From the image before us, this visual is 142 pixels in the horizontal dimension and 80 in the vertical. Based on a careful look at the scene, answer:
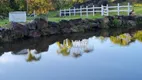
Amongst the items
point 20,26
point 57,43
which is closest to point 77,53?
point 57,43

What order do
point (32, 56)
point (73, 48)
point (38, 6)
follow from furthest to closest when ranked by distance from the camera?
1. point (38, 6)
2. point (73, 48)
3. point (32, 56)

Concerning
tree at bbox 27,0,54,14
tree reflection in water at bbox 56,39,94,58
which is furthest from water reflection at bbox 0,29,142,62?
tree at bbox 27,0,54,14

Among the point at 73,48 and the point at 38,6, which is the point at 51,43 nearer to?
the point at 73,48

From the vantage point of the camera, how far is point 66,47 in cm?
2125

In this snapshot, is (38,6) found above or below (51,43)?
above

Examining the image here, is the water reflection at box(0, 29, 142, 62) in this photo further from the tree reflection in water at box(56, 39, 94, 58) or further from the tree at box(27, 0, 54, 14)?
the tree at box(27, 0, 54, 14)

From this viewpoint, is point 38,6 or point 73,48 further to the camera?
point 38,6

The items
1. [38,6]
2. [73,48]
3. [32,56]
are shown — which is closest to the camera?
[32,56]

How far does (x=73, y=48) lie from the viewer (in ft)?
68.5

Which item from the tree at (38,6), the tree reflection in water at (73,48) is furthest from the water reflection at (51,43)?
the tree at (38,6)

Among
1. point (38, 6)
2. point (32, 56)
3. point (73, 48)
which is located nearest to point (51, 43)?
point (73, 48)

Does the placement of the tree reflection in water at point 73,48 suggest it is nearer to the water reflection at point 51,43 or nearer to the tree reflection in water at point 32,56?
the water reflection at point 51,43

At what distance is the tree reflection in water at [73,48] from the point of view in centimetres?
1901

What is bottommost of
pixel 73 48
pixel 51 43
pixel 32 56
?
pixel 32 56
